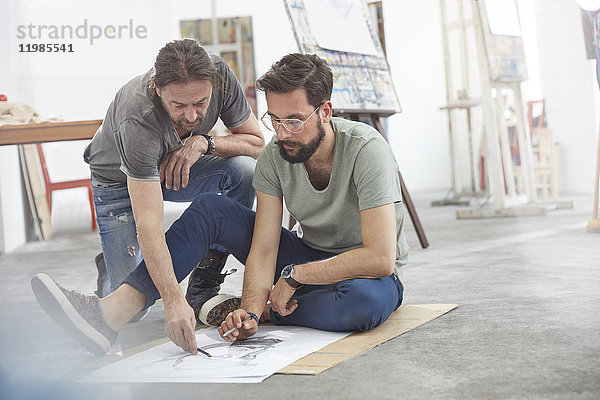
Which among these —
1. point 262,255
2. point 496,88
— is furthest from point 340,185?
point 496,88

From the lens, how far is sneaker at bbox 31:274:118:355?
1558 mm

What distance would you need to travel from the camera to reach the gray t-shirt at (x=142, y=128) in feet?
5.58

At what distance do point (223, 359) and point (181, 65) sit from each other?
2.20 feet

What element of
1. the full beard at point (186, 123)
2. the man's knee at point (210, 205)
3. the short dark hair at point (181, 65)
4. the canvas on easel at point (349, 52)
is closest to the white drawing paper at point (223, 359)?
the man's knee at point (210, 205)

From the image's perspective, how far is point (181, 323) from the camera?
1550 millimetres

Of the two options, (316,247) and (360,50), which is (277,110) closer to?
(316,247)

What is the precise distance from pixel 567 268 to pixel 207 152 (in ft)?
4.79

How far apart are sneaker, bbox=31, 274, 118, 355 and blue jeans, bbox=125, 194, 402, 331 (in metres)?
0.12

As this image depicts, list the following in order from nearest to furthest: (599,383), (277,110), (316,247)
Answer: (599,383) < (277,110) < (316,247)

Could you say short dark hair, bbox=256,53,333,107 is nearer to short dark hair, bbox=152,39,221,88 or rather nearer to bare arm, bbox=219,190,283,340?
short dark hair, bbox=152,39,221,88

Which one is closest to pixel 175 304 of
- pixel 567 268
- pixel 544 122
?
pixel 567 268

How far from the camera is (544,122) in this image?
6.87m

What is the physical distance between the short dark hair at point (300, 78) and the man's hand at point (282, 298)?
449 millimetres

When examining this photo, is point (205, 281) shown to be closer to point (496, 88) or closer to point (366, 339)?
point (366, 339)
